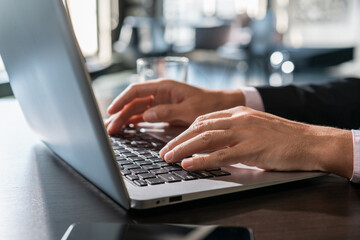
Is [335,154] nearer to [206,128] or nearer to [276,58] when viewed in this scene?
[206,128]

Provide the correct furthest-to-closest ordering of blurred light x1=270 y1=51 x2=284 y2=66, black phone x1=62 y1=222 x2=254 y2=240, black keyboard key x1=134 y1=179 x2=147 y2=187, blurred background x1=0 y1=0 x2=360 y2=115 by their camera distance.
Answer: blurred light x1=270 y1=51 x2=284 y2=66, blurred background x1=0 y1=0 x2=360 y2=115, black keyboard key x1=134 y1=179 x2=147 y2=187, black phone x1=62 y1=222 x2=254 y2=240

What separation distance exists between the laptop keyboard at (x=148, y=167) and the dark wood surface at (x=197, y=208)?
42 mm

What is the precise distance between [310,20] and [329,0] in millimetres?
460

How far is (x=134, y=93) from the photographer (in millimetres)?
917

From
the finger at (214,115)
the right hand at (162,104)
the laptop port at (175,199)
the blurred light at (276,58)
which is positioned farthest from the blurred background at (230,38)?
the laptop port at (175,199)

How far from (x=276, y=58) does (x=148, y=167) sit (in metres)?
6.06

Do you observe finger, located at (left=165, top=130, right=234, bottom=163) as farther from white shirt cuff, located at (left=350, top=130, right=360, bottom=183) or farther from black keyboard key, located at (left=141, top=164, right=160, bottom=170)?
white shirt cuff, located at (left=350, top=130, right=360, bottom=183)

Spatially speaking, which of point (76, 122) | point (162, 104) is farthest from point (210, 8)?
point (76, 122)

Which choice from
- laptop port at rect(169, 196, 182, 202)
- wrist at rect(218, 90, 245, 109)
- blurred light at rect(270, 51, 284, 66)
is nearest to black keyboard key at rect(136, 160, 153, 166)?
laptop port at rect(169, 196, 182, 202)

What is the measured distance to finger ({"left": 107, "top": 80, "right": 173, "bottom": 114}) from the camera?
0.91 metres

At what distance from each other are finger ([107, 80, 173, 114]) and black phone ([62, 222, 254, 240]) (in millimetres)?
469

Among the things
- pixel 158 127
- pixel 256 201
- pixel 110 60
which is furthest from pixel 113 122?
pixel 110 60

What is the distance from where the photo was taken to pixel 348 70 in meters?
6.83

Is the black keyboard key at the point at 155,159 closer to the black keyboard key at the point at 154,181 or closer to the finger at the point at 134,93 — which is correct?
the black keyboard key at the point at 154,181
